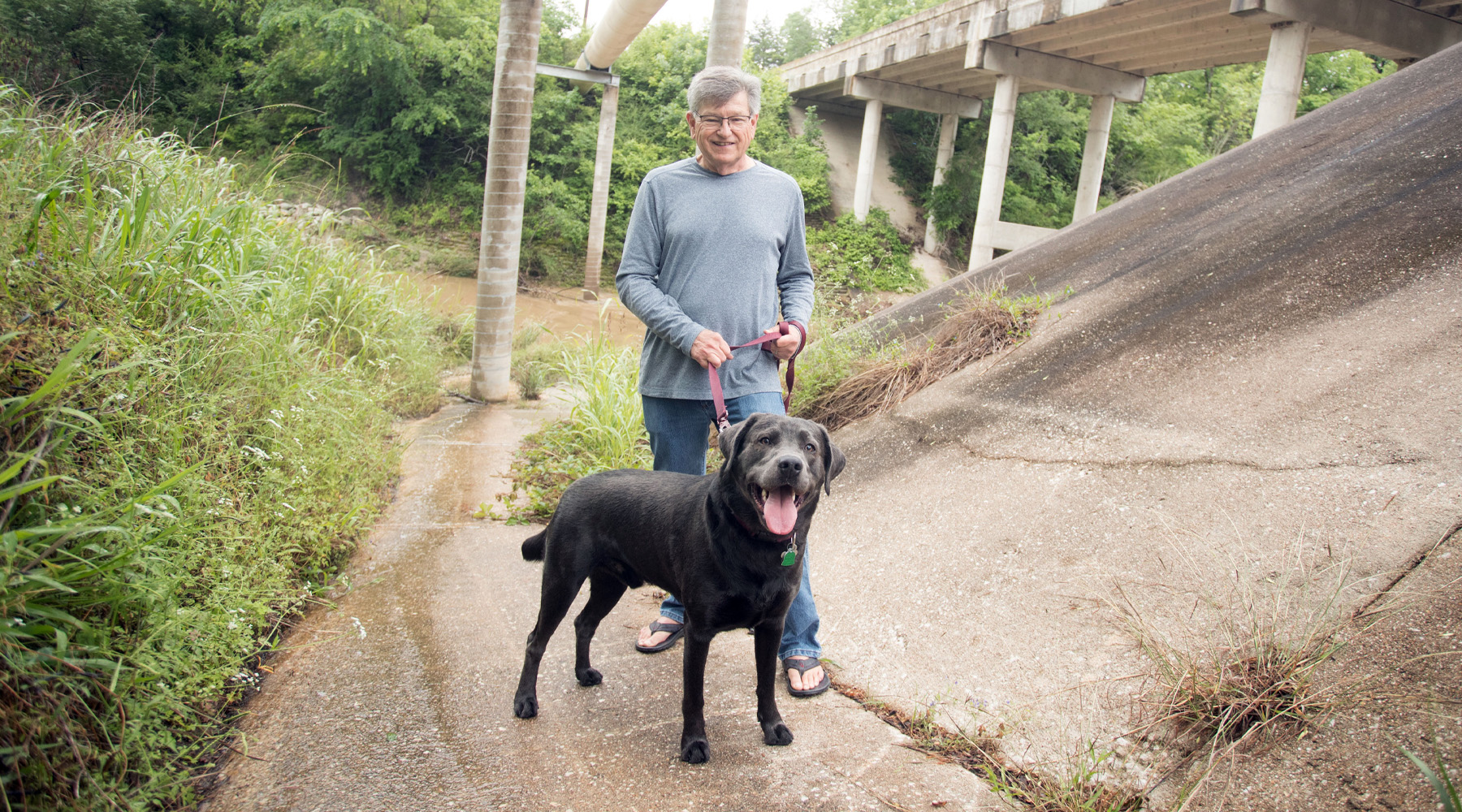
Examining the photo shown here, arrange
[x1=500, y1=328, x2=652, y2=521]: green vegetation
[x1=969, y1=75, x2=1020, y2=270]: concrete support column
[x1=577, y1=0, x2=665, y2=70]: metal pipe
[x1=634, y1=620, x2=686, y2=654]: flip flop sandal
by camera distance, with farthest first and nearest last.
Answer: [x1=969, y1=75, x2=1020, y2=270]: concrete support column, [x1=577, y1=0, x2=665, y2=70]: metal pipe, [x1=500, y1=328, x2=652, y2=521]: green vegetation, [x1=634, y1=620, x2=686, y2=654]: flip flop sandal

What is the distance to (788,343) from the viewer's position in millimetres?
3006

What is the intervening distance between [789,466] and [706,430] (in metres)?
0.95

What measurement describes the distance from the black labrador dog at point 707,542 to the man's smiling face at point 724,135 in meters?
1.00

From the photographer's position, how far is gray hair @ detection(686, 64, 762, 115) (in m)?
2.91

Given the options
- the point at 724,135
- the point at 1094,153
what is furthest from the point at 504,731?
the point at 1094,153

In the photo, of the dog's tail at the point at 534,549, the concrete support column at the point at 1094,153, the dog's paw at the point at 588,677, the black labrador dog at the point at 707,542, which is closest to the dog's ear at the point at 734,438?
the black labrador dog at the point at 707,542

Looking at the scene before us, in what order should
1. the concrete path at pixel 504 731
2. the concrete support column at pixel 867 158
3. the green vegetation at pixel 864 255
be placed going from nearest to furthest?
the concrete path at pixel 504 731 → the green vegetation at pixel 864 255 → the concrete support column at pixel 867 158

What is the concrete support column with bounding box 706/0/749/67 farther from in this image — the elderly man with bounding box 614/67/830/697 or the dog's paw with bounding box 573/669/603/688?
the dog's paw with bounding box 573/669/603/688

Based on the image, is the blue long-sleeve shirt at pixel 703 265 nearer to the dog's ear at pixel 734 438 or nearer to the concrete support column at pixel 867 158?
the dog's ear at pixel 734 438

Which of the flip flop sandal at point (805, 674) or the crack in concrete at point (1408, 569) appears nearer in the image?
the crack in concrete at point (1408, 569)

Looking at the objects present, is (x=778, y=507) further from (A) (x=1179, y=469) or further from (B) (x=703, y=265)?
(A) (x=1179, y=469)

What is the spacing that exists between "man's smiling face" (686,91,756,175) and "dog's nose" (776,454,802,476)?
48.9 inches

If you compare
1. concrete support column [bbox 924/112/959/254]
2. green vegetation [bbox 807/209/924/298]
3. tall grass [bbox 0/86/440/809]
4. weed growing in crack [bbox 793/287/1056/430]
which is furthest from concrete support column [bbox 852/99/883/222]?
tall grass [bbox 0/86/440/809]

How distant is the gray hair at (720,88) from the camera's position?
2.91 meters
